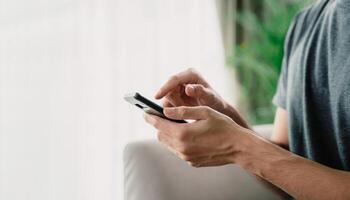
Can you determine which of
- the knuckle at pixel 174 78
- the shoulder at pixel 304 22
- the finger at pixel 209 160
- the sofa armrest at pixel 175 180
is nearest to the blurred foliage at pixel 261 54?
the shoulder at pixel 304 22

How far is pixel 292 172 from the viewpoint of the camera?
68 centimetres

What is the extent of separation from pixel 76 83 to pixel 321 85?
1.04 metres

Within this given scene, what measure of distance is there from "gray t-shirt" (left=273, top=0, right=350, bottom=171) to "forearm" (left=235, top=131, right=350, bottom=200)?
18 centimetres

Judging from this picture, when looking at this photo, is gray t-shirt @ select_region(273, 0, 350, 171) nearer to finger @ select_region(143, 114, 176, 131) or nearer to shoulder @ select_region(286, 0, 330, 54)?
shoulder @ select_region(286, 0, 330, 54)

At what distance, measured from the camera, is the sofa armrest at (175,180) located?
0.89m

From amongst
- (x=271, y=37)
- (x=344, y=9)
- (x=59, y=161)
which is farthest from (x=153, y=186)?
(x=271, y=37)

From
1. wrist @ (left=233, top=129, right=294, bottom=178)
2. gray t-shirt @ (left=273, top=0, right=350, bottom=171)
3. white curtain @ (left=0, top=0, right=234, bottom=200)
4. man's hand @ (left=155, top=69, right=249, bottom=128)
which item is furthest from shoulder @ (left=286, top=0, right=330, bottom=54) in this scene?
white curtain @ (left=0, top=0, right=234, bottom=200)

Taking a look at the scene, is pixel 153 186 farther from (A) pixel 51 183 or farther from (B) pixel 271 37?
(B) pixel 271 37

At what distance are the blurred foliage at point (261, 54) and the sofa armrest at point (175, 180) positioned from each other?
1.06 metres

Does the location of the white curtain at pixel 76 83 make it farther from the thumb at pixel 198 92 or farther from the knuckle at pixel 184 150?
the knuckle at pixel 184 150

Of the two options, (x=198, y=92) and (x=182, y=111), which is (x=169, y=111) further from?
(x=198, y=92)

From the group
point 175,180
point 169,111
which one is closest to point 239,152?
point 169,111

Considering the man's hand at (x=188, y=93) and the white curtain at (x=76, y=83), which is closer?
the man's hand at (x=188, y=93)

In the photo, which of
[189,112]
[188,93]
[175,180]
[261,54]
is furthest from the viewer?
[261,54]
